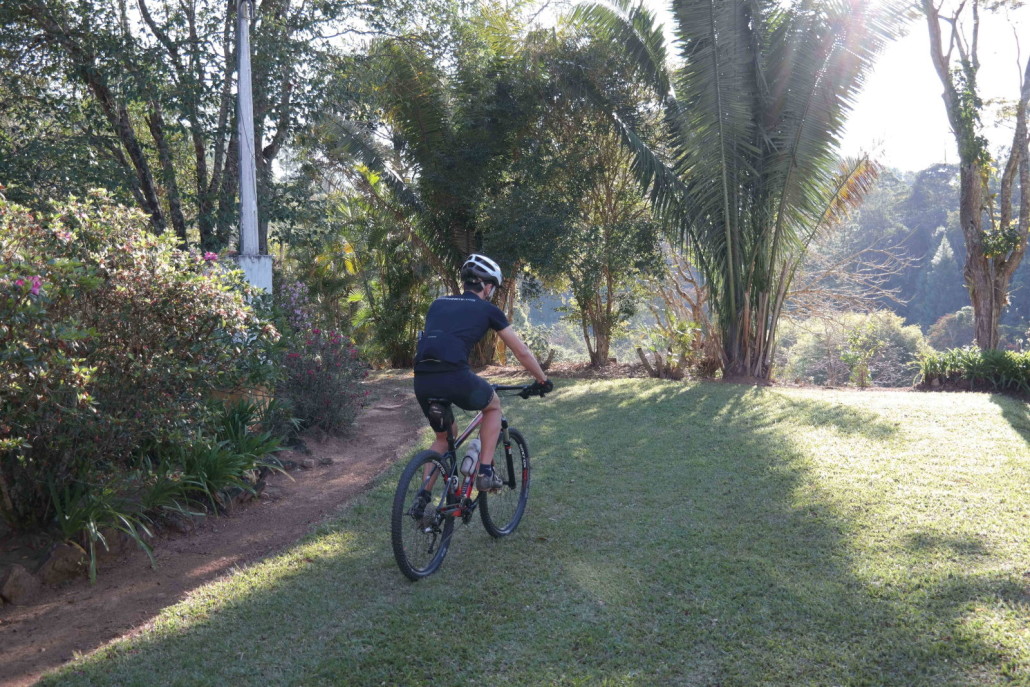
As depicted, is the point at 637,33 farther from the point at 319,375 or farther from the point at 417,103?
the point at 319,375

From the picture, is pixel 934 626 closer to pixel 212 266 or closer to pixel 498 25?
pixel 212 266

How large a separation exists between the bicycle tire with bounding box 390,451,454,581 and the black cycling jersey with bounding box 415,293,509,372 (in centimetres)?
52

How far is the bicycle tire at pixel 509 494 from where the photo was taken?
511 cm

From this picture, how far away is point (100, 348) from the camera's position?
4652 millimetres

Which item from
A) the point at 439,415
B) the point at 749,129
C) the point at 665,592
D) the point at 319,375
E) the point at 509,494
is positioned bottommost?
the point at 665,592

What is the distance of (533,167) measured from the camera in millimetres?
13688

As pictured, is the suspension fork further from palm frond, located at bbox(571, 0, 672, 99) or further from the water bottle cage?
palm frond, located at bbox(571, 0, 672, 99)

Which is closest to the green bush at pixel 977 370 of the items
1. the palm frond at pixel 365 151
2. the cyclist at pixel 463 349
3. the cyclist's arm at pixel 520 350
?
the palm frond at pixel 365 151

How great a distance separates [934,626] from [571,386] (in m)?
9.28

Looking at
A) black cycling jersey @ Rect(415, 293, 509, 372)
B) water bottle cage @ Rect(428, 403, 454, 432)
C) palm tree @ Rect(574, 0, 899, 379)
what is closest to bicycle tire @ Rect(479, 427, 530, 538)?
water bottle cage @ Rect(428, 403, 454, 432)

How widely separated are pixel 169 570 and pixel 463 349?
2.31 m

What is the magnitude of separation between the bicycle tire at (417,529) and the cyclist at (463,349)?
9.3 inches

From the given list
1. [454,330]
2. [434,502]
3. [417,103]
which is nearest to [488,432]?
[434,502]

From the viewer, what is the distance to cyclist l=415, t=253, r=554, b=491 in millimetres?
4406
